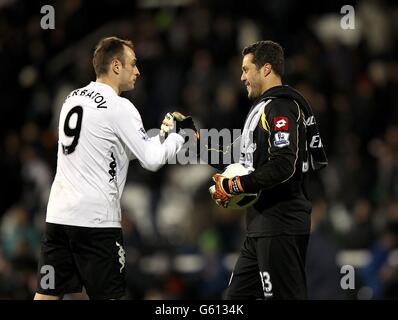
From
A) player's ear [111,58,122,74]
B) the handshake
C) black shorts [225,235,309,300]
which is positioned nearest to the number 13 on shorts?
black shorts [225,235,309,300]

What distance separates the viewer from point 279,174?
20.5 ft

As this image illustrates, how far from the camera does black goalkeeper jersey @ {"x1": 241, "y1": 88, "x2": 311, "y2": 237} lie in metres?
6.29

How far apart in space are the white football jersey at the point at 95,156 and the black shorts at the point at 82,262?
0.08m

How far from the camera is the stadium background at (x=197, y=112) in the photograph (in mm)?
11320

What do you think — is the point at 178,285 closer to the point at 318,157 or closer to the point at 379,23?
the point at 318,157

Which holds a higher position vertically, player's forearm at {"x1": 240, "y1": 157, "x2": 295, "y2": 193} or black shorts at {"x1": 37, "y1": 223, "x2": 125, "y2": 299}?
player's forearm at {"x1": 240, "y1": 157, "x2": 295, "y2": 193}

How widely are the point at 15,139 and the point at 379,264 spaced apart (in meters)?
5.69

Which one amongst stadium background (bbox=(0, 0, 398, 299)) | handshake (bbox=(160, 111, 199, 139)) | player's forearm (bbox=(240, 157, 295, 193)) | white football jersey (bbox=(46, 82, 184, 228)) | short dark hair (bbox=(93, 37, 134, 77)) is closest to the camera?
player's forearm (bbox=(240, 157, 295, 193))

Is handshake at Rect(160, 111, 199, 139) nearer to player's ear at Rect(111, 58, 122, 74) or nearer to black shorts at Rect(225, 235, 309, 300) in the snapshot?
player's ear at Rect(111, 58, 122, 74)

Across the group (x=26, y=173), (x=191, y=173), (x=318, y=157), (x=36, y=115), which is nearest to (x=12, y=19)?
(x=36, y=115)

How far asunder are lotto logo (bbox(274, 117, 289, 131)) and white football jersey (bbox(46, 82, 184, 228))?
0.83 metres

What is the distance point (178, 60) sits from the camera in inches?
534

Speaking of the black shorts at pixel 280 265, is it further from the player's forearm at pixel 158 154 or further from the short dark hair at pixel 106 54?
the short dark hair at pixel 106 54

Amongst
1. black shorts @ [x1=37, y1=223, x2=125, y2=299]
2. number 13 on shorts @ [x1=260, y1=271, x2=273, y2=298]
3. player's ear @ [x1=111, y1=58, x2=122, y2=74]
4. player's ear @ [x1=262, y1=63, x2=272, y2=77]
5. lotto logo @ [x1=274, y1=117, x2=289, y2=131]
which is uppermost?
player's ear @ [x1=111, y1=58, x2=122, y2=74]
